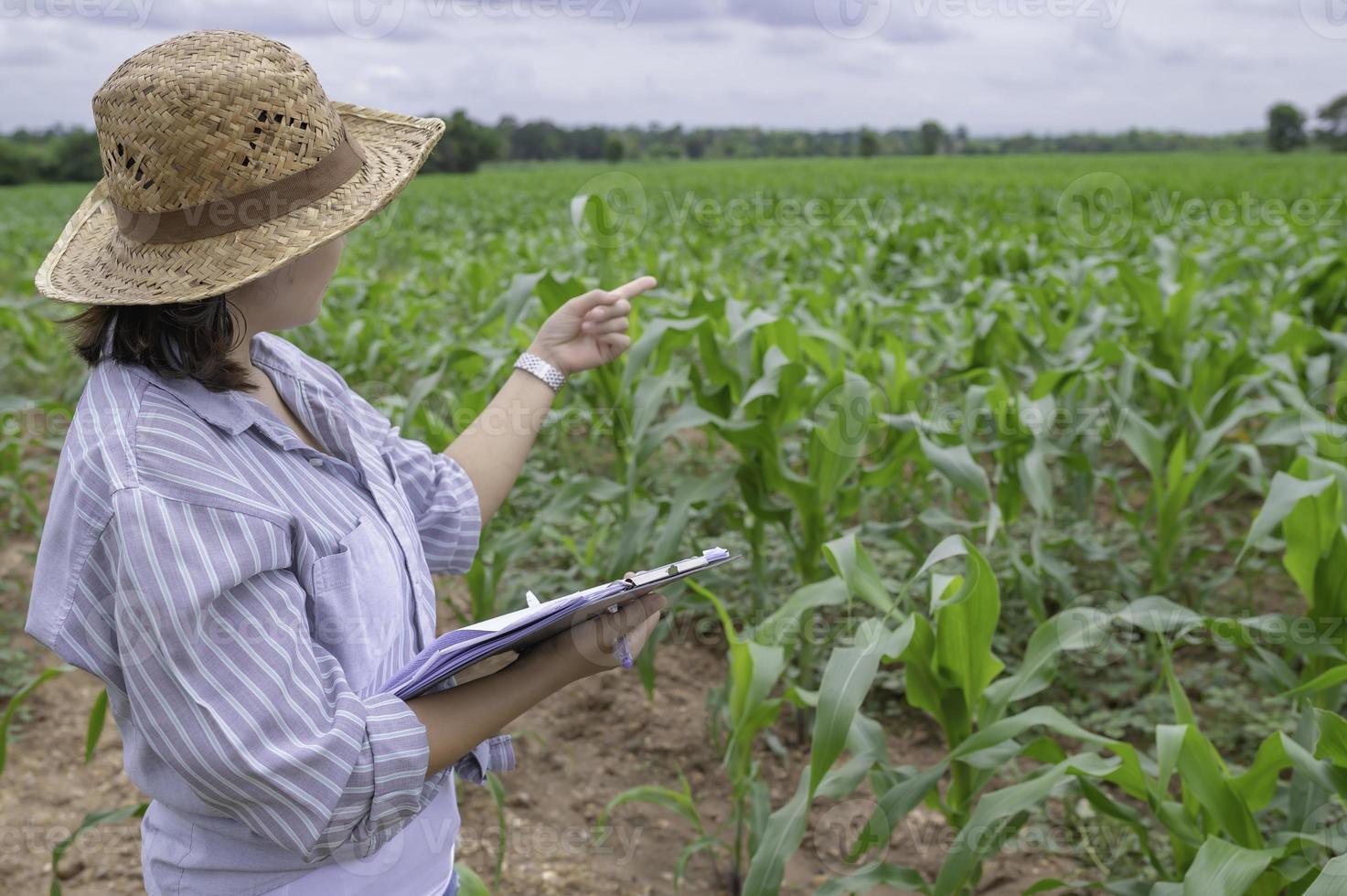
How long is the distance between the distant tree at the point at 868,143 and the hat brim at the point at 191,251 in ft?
156

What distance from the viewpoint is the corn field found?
1966 millimetres

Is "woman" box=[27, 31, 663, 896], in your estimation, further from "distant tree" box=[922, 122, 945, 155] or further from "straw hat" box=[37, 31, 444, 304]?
"distant tree" box=[922, 122, 945, 155]

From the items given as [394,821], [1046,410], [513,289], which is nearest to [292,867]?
[394,821]

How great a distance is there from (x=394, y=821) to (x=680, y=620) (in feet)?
7.73

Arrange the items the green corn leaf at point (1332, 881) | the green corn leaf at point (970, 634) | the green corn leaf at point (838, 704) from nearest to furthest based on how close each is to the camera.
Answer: the green corn leaf at point (1332, 881), the green corn leaf at point (838, 704), the green corn leaf at point (970, 634)

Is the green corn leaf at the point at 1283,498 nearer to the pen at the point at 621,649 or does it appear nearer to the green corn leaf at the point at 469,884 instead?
the pen at the point at 621,649

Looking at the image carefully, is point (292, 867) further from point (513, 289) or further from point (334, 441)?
point (513, 289)

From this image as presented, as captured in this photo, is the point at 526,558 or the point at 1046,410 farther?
the point at 526,558

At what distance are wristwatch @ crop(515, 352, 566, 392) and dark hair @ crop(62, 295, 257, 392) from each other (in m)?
0.66

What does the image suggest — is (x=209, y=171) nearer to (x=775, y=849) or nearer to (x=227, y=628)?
(x=227, y=628)

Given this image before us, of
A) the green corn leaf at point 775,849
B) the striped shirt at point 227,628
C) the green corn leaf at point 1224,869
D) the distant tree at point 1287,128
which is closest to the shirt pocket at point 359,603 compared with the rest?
the striped shirt at point 227,628

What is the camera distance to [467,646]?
3.85ft

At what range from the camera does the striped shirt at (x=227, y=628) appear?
1.10 metres

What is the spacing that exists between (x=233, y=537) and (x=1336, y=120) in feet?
188
